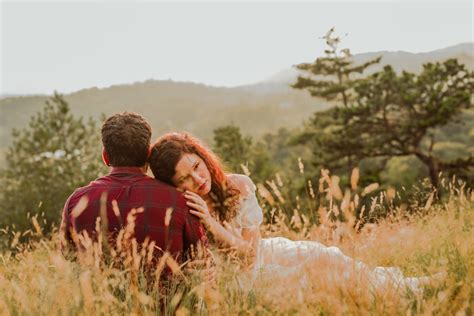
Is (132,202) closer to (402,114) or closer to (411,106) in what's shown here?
(411,106)

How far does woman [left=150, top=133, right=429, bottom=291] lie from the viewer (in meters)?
3.22

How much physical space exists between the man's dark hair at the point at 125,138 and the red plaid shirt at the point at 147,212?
0.09 metres

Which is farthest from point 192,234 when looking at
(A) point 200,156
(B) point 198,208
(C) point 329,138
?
(C) point 329,138

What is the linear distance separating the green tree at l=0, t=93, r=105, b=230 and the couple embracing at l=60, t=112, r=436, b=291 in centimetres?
1711

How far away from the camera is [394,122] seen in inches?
1078

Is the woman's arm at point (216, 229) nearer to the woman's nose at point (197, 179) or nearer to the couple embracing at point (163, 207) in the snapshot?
the couple embracing at point (163, 207)

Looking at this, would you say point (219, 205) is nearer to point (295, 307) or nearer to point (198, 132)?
point (295, 307)

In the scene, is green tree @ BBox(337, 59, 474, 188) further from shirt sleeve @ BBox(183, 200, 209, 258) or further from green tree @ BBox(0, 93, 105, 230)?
shirt sleeve @ BBox(183, 200, 209, 258)

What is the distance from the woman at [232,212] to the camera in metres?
3.22

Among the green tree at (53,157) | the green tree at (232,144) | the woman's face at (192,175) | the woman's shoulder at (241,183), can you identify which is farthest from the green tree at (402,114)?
the woman's face at (192,175)

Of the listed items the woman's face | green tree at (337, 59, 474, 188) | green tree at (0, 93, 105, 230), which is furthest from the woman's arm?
green tree at (337, 59, 474, 188)

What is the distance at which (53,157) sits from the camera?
20.7 m

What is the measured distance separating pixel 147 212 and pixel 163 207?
9cm

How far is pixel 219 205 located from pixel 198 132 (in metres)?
179
